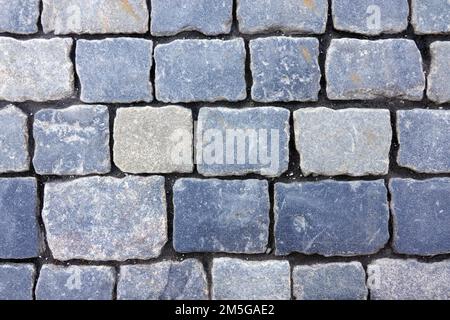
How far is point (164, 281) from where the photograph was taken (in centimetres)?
176

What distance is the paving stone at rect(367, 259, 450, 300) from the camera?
1763 millimetres

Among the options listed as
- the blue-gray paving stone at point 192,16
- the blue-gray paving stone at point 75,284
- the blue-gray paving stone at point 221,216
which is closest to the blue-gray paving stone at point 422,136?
the blue-gray paving stone at point 221,216

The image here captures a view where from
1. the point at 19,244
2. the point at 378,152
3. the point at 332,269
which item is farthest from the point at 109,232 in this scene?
the point at 378,152

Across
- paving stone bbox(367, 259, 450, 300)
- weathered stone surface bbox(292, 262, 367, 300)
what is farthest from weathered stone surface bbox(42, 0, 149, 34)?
paving stone bbox(367, 259, 450, 300)

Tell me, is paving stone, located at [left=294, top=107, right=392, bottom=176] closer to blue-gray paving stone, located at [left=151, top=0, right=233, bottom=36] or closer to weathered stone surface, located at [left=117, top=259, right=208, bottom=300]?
blue-gray paving stone, located at [left=151, top=0, right=233, bottom=36]

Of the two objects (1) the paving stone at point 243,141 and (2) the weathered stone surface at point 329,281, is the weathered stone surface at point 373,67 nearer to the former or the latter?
(1) the paving stone at point 243,141

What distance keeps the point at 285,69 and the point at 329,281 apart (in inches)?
32.1

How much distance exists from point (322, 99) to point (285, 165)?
29cm

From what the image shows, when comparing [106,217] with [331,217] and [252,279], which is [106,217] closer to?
[252,279]

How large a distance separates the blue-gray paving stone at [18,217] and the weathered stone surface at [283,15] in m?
1.01

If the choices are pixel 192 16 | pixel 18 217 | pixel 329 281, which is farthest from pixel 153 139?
Answer: pixel 329 281

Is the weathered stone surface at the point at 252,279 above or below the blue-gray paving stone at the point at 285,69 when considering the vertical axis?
below

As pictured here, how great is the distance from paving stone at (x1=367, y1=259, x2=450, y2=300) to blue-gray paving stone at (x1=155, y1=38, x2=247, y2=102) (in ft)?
2.80

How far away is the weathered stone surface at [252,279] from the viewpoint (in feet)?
5.75
